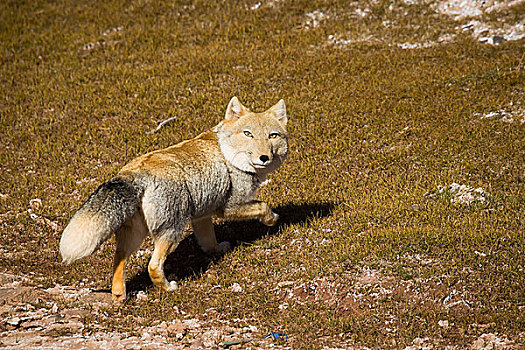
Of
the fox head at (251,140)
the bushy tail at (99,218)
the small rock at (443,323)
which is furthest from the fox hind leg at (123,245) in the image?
the small rock at (443,323)

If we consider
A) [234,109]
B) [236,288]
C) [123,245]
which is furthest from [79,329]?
[234,109]

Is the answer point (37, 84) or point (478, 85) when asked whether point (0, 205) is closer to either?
point (37, 84)

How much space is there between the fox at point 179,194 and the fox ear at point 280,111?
20 millimetres

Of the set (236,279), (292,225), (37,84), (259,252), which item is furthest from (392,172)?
(37,84)

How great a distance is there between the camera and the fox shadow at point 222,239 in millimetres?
9479

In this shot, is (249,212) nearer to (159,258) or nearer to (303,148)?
(159,258)

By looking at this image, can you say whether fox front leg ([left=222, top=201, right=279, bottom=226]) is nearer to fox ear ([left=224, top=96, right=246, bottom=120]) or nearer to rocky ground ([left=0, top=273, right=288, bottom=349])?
fox ear ([left=224, top=96, right=246, bottom=120])

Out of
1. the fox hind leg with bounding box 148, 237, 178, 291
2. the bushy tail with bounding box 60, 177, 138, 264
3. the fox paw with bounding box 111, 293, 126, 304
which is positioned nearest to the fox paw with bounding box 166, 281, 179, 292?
the fox hind leg with bounding box 148, 237, 178, 291

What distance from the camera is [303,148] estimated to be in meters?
15.6

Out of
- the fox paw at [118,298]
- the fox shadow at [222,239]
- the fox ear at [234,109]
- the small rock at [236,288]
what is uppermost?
the fox ear at [234,109]

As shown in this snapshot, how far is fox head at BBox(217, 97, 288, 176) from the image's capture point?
909 centimetres

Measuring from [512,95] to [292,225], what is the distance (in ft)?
33.9

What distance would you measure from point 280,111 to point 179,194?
2900mm

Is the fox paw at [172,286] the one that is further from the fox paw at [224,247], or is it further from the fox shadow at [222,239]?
the fox paw at [224,247]
